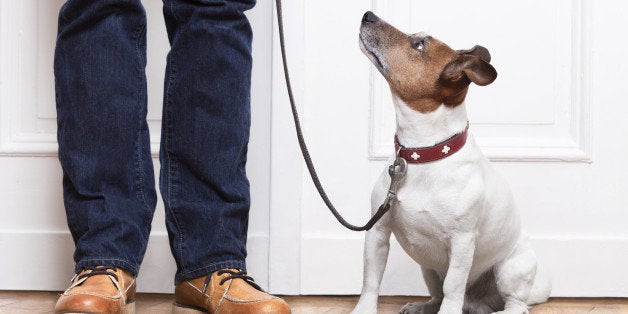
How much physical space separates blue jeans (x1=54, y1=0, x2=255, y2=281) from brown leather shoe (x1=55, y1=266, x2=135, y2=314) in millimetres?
21

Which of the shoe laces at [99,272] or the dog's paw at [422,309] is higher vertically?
the shoe laces at [99,272]

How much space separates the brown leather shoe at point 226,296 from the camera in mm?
1351

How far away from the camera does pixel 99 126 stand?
135 centimetres

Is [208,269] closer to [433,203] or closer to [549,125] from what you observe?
[433,203]

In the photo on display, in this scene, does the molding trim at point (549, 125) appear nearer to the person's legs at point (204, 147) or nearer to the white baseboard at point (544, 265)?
the white baseboard at point (544, 265)

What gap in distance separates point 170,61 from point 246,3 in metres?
0.17

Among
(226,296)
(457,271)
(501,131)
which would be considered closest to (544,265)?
(501,131)

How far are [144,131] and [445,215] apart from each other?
560mm

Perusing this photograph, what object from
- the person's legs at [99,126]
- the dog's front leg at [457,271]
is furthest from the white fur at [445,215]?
the person's legs at [99,126]

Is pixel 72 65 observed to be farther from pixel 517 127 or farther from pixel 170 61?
pixel 517 127

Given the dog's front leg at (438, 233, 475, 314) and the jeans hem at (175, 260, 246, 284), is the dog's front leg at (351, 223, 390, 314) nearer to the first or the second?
the dog's front leg at (438, 233, 475, 314)

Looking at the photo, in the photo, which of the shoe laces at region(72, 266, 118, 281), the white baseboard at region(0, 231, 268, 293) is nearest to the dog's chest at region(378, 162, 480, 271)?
the shoe laces at region(72, 266, 118, 281)

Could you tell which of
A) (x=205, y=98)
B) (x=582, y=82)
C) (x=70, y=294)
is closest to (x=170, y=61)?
(x=205, y=98)

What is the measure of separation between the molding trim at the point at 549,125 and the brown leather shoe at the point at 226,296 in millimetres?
586
